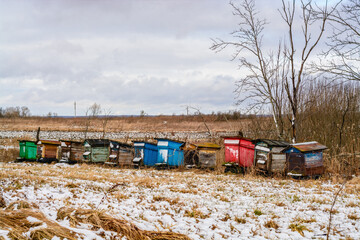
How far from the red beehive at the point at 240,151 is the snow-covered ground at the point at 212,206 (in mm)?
2931

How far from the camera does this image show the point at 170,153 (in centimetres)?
1488

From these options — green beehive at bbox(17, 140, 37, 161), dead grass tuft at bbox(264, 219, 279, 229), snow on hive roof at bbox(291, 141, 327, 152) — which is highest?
snow on hive roof at bbox(291, 141, 327, 152)

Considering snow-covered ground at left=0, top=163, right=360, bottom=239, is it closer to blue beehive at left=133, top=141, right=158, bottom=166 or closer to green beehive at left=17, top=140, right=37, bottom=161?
blue beehive at left=133, top=141, right=158, bottom=166

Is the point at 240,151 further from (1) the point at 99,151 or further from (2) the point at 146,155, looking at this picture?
(1) the point at 99,151

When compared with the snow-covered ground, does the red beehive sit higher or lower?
higher

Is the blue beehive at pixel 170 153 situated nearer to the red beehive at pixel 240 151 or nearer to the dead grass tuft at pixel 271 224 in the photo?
the red beehive at pixel 240 151

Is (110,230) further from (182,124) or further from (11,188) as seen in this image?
(182,124)

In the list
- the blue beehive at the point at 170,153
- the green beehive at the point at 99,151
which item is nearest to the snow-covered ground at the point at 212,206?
the blue beehive at the point at 170,153

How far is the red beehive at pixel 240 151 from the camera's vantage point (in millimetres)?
13123

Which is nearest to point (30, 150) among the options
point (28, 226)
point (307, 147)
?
point (307, 147)

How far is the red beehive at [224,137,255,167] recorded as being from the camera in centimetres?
1312

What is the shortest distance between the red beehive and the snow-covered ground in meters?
2.93

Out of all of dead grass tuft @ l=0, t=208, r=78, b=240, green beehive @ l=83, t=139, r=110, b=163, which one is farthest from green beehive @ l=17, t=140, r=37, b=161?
dead grass tuft @ l=0, t=208, r=78, b=240

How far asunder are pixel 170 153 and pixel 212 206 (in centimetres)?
785
